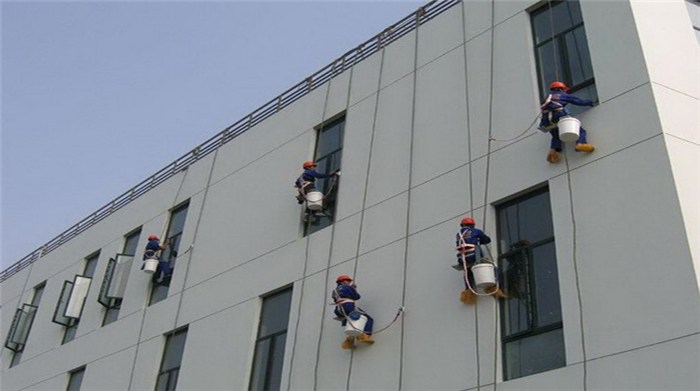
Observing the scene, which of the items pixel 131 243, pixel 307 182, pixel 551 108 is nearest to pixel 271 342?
pixel 307 182

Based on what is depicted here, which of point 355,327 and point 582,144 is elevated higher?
point 582,144

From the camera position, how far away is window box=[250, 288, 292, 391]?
1290cm

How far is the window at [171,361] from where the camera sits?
15008 millimetres

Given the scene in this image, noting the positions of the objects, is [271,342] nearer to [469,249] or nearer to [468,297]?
[468,297]

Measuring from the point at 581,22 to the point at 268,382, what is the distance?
25.2ft

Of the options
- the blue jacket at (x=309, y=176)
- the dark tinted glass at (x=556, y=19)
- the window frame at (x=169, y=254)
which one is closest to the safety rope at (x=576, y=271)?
the dark tinted glass at (x=556, y=19)

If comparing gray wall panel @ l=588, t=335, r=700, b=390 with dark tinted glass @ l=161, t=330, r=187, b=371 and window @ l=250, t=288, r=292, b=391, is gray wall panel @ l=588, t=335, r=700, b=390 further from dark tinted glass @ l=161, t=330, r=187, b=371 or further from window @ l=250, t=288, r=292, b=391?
dark tinted glass @ l=161, t=330, r=187, b=371

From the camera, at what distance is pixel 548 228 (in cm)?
1007

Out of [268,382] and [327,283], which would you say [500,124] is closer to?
[327,283]

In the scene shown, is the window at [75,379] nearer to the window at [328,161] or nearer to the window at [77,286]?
the window at [77,286]

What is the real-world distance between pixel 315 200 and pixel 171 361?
15.6 ft

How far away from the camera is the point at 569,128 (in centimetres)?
970

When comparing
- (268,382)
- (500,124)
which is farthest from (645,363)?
(268,382)

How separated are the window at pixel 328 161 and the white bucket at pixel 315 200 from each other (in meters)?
0.22
